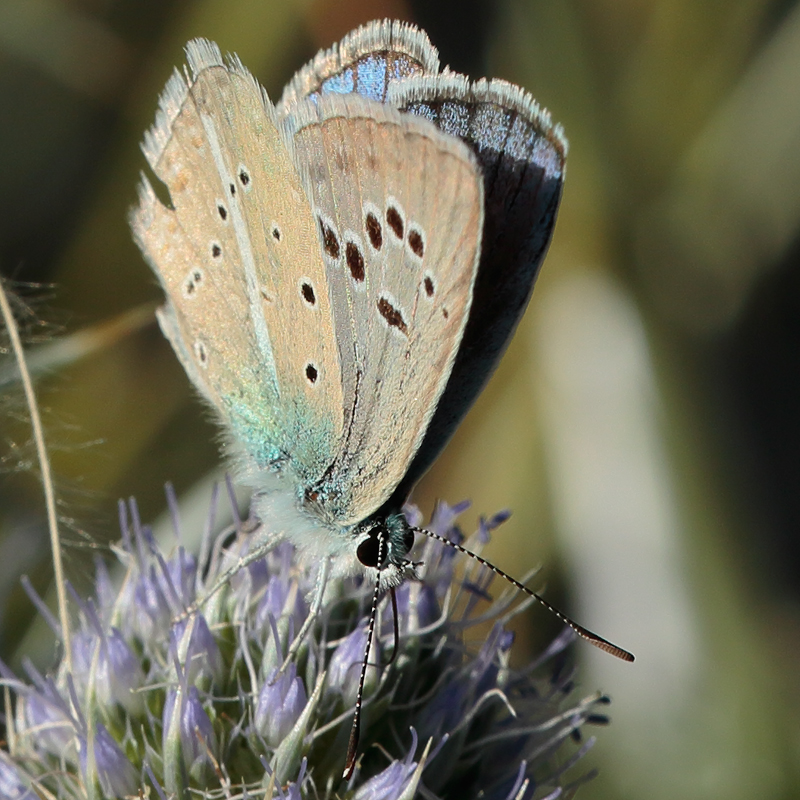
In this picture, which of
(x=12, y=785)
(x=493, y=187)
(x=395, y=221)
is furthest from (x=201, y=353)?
(x=12, y=785)

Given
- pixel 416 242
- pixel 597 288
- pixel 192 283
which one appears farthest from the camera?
pixel 597 288

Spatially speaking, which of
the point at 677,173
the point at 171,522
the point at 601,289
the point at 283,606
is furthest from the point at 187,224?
the point at 677,173

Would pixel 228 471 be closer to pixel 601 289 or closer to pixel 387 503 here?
pixel 387 503

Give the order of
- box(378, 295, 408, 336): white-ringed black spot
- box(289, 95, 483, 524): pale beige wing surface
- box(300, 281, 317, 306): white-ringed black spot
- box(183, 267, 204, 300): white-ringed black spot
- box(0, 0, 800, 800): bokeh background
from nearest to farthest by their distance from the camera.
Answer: box(289, 95, 483, 524): pale beige wing surface < box(378, 295, 408, 336): white-ringed black spot < box(300, 281, 317, 306): white-ringed black spot < box(183, 267, 204, 300): white-ringed black spot < box(0, 0, 800, 800): bokeh background

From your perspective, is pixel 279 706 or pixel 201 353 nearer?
pixel 279 706

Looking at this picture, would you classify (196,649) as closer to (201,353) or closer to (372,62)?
(201,353)

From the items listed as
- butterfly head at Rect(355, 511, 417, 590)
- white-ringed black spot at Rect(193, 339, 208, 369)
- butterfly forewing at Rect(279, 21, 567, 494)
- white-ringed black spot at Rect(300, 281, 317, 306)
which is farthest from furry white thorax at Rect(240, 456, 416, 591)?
white-ringed black spot at Rect(300, 281, 317, 306)

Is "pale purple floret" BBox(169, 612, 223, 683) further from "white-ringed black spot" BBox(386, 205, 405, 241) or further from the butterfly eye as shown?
"white-ringed black spot" BBox(386, 205, 405, 241)
